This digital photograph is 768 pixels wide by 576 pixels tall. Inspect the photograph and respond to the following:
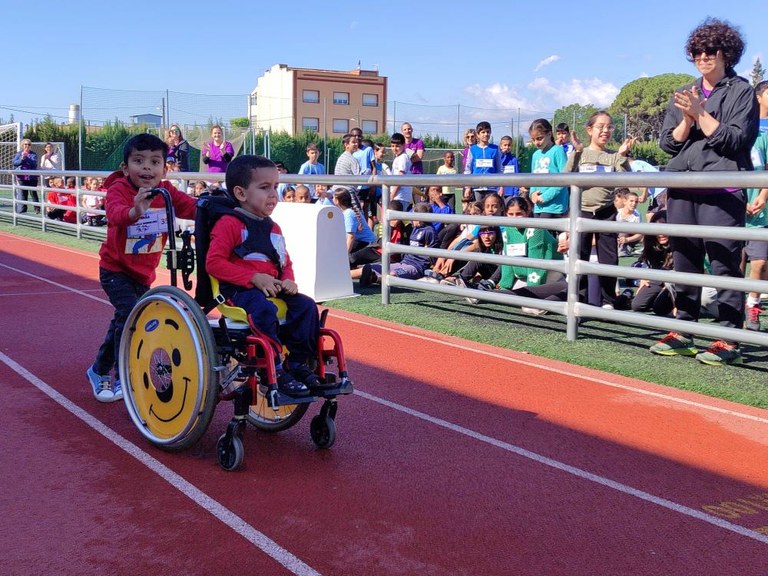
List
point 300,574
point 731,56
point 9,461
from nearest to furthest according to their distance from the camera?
1. point 300,574
2. point 9,461
3. point 731,56

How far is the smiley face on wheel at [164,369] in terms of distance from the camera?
428 cm

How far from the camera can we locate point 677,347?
22.3 ft

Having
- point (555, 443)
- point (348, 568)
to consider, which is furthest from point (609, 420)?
A: point (348, 568)

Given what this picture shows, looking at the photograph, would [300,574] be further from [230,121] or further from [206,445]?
[230,121]

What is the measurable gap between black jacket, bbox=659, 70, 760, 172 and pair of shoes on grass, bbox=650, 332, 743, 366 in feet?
4.29

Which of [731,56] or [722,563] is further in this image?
[731,56]

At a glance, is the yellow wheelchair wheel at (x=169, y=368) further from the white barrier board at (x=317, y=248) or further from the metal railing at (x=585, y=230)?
the white barrier board at (x=317, y=248)

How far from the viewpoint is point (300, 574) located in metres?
3.20

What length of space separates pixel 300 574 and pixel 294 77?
81.6m

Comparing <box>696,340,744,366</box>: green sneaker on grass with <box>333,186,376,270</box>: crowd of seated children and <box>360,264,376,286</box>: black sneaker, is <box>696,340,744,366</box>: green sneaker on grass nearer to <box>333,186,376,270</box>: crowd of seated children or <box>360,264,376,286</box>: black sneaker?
<box>360,264,376,286</box>: black sneaker

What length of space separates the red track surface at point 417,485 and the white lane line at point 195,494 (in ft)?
0.04

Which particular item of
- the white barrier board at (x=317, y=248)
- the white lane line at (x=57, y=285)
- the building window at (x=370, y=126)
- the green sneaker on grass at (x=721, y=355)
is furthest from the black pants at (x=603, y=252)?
the building window at (x=370, y=126)

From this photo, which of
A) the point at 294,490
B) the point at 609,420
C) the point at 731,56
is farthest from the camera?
the point at 731,56

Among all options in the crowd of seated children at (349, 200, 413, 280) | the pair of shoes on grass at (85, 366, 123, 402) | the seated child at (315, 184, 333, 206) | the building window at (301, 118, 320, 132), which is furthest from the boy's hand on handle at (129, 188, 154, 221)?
the building window at (301, 118, 320, 132)
